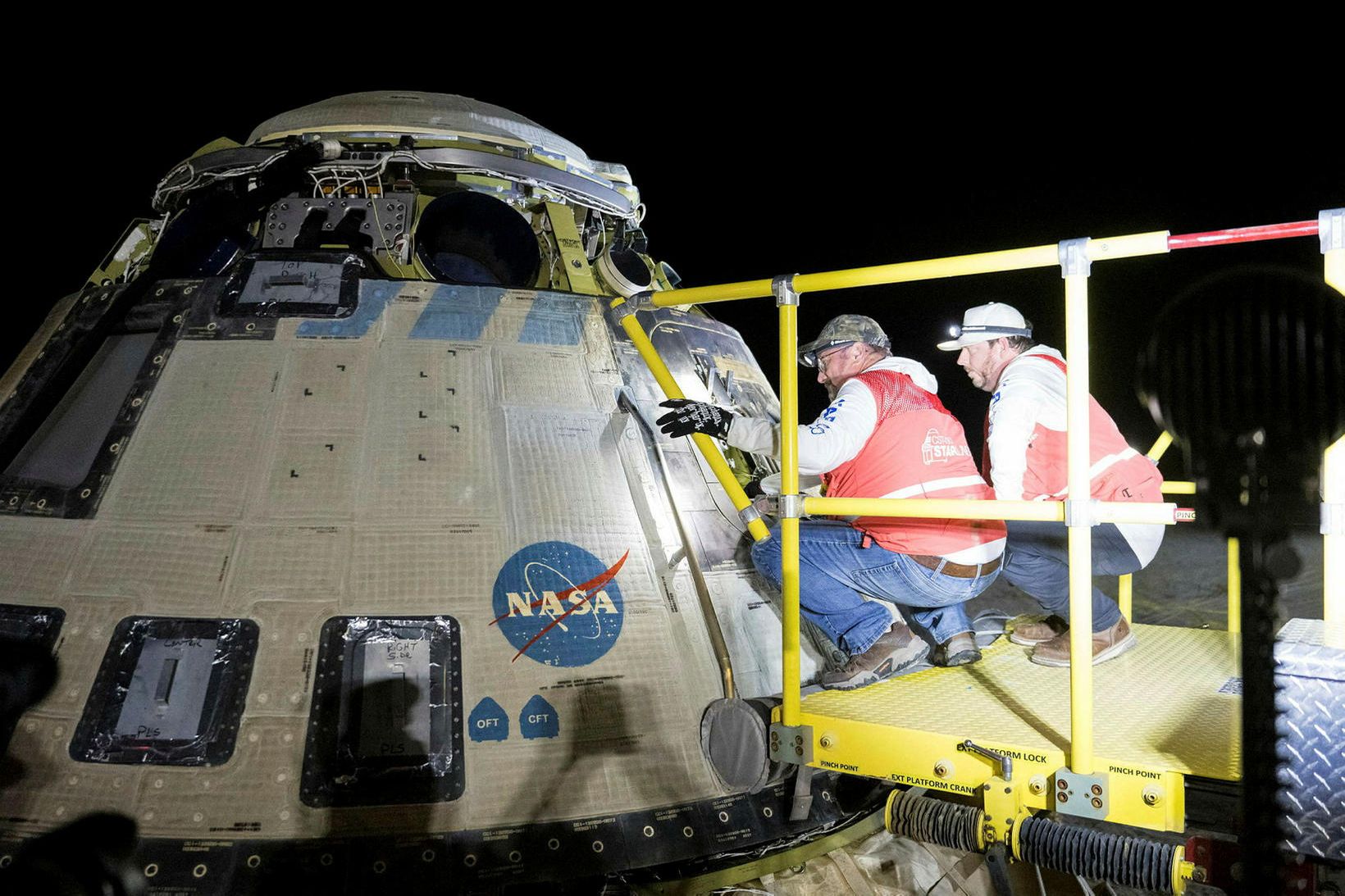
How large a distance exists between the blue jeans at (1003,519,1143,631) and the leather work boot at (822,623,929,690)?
1.73ft

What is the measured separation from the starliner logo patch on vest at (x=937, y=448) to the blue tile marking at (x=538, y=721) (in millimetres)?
1533

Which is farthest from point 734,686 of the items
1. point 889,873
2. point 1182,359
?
point 1182,359

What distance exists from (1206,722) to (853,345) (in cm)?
169

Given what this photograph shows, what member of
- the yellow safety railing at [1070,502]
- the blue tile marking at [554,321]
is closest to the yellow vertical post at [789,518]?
the yellow safety railing at [1070,502]

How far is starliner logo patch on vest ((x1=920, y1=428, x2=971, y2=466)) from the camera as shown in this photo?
3.21 meters

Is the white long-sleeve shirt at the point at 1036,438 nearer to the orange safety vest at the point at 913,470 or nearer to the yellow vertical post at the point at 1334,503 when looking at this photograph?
the orange safety vest at the point at 913,470

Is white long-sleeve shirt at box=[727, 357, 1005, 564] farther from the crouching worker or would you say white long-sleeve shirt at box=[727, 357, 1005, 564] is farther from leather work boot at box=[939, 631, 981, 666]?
leather work boot at box=[939, 631, 981, 666]

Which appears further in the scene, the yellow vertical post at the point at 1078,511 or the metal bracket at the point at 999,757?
the metal bracket at the point at 999,757

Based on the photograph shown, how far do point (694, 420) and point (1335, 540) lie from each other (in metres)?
1.84

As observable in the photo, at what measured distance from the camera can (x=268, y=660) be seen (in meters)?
2.80

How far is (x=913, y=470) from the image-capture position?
126 inches

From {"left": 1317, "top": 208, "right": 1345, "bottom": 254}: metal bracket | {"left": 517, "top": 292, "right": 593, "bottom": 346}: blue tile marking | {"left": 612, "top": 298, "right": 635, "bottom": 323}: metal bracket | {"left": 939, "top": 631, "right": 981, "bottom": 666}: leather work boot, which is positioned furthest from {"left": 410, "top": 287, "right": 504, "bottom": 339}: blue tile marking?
{"left": 1317, "top": 208, "right": 1345, "bottom": 254}: metal bracket

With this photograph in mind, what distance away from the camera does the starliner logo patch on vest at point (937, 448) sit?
10.5 ft

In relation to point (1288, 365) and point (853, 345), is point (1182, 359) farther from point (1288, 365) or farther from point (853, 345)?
point (853, 345)
